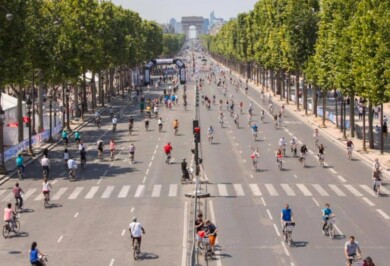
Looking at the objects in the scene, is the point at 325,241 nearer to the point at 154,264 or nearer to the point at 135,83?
the point at 154,264

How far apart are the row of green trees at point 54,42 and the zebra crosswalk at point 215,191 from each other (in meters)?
12.5

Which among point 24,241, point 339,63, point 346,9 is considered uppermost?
point 346,9

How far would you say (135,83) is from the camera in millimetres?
165875

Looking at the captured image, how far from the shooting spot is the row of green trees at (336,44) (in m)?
53.8

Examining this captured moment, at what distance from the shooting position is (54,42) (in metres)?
74.9

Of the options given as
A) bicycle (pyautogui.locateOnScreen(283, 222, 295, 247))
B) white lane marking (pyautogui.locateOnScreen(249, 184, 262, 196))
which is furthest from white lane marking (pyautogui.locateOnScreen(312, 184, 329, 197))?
bicycle (pyautogui.locateOnScreen(283, 222, 295, 247))

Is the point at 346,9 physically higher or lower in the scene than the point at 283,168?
higher

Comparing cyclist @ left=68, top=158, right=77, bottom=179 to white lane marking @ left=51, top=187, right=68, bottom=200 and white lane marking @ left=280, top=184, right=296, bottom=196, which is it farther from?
white lane marking @ left=280, top=184, right=296, bottom=196

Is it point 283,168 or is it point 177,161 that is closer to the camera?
point 283,168

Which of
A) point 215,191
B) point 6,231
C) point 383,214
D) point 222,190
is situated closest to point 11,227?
point 6,231

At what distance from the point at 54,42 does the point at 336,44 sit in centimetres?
2844

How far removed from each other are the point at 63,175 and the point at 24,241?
18597 mm

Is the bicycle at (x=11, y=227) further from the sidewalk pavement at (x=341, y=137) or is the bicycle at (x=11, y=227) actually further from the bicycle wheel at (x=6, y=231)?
the sidewalk pavement at (x=341, y=137)

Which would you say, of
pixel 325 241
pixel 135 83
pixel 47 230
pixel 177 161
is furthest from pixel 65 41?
pixel 135 83
